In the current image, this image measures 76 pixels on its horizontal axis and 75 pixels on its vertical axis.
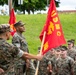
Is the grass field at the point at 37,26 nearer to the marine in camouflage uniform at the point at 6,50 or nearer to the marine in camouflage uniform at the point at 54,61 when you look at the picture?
the marine in camouflage uniform at the point at 54,61

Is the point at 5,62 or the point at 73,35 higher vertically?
the point at 5,62

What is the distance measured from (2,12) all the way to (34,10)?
22.2 m

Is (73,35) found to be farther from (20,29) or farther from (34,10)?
(34,10)

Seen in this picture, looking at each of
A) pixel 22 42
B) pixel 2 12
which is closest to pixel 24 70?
pixel 22 42

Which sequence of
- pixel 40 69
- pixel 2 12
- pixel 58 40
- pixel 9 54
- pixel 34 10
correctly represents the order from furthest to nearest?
1. pixel 34 10
2. pixel 2 12
3. pixel 40 69
4. pixel 58 40
5. pixel 9 54

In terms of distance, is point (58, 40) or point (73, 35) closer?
point (58, 40)

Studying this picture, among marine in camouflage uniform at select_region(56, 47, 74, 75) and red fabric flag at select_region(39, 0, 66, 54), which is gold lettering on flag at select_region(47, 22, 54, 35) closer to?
red fabric flag at select_region(39, 0, 66, 54)

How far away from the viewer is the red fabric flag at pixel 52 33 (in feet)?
Answer: 30.5

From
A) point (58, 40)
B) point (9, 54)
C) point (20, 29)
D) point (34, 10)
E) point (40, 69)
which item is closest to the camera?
point (9, 54)

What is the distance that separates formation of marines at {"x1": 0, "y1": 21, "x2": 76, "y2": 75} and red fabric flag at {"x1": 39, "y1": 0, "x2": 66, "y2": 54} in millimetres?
564

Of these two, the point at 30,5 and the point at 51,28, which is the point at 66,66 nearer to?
the point at 51,28

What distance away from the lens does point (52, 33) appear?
31.2 ft

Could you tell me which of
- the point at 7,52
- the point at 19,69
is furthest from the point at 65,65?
the point at 7,52

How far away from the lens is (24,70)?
11875 millimetres
